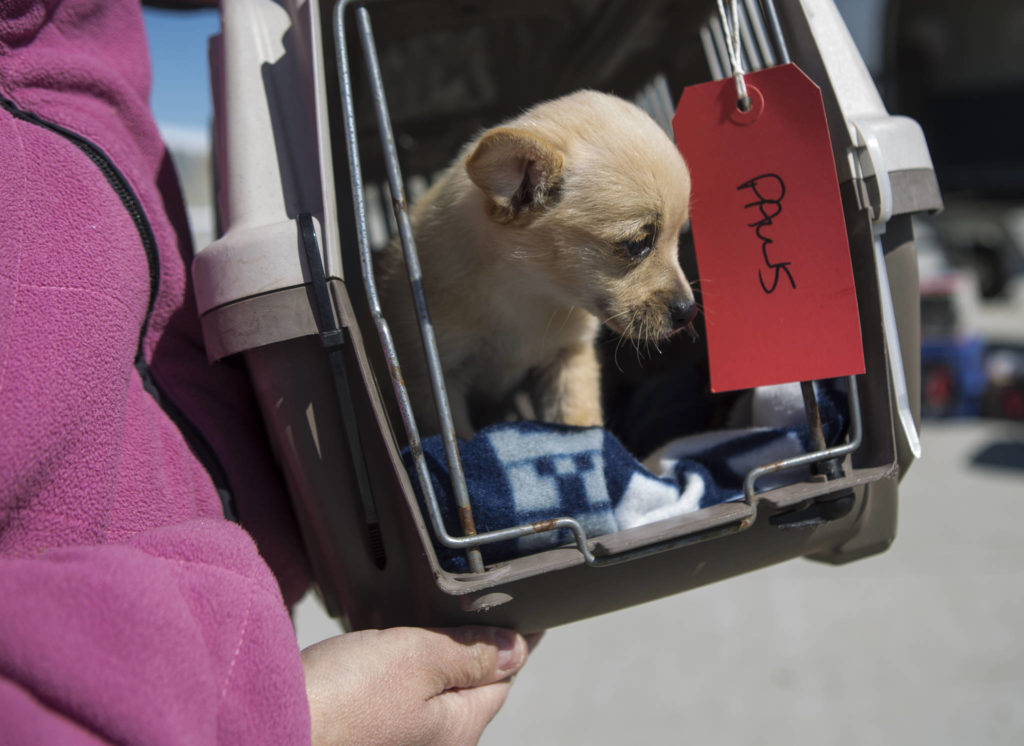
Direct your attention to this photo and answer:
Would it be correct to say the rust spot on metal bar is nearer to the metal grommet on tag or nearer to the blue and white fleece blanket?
the blue and white fleece blanket

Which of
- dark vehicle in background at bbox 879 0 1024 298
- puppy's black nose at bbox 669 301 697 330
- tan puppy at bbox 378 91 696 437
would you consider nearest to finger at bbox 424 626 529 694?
tan puppy at bbox 378 91 696 437

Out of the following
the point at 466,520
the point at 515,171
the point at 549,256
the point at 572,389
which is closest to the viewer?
the point at 466,520

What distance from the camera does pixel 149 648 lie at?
1.64 feet

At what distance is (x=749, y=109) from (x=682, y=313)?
0.33 metres

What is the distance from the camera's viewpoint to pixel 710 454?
0.84m

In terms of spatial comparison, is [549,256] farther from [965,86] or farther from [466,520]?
[965,86]

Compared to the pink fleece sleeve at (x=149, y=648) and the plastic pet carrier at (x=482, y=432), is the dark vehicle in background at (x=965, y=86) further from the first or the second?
the pink fleece sleeve at (x=149, y=648)

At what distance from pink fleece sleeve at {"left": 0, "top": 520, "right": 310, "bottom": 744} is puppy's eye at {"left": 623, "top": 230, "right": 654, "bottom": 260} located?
2.15 ft

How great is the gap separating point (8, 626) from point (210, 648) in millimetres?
133

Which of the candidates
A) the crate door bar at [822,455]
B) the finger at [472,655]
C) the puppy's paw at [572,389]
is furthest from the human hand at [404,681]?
the puppy's paw at [572,389]

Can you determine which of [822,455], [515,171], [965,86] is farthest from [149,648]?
[965,86]

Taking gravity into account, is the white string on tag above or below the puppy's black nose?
above

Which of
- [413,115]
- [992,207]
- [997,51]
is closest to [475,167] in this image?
[413,115]

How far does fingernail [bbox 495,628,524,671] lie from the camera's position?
729 mm
